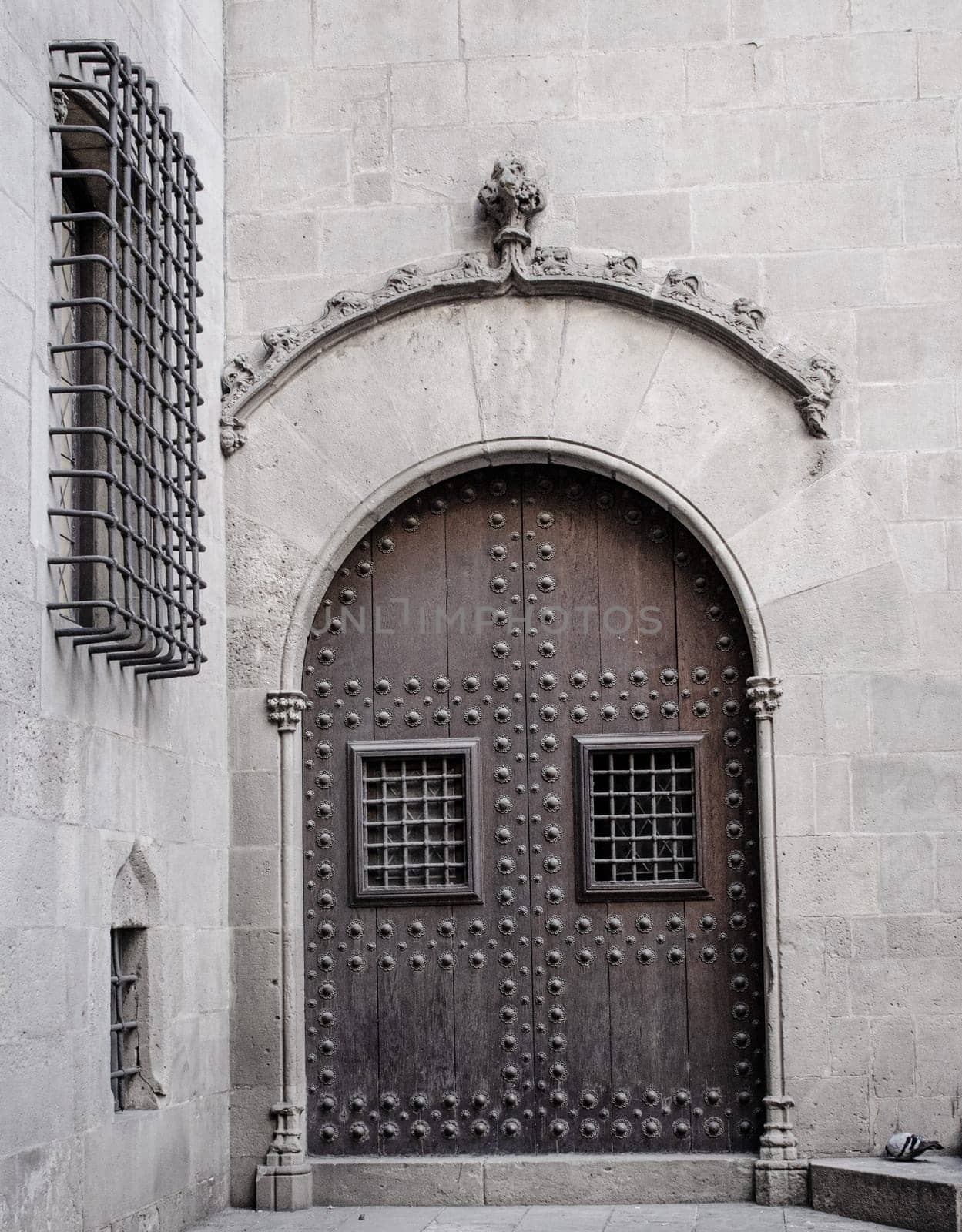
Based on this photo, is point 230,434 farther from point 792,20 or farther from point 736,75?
point 792,20

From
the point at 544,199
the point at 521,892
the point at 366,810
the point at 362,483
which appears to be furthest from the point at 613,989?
the point at 544,199

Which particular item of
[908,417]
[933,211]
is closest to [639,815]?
[908,417]

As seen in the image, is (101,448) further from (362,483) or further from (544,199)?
(544,199)

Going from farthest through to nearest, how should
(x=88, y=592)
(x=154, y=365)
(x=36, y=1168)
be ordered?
(x=154, y=365), (x=88, y=592), (x=36, y=1168)

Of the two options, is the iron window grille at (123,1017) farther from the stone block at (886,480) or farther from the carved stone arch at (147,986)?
the stone block at (886,480)

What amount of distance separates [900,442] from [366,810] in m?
2.74

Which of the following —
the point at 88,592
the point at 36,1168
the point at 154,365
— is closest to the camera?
the point at 36,1168

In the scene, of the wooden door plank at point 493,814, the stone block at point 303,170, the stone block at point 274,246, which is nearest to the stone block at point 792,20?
the stone block at point 303,170

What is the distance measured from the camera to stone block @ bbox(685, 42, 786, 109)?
734cm

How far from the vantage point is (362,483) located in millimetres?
7238

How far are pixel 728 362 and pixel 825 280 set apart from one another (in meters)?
0.54

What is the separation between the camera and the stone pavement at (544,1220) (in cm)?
625

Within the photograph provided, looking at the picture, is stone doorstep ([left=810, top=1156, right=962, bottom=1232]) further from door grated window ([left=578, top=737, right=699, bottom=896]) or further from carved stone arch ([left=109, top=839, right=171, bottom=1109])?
carved stone arch ([left=109, top=839, right=171, bottom=1109])

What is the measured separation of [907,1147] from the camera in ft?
21.2
